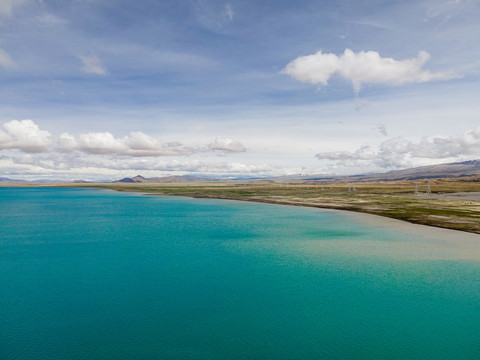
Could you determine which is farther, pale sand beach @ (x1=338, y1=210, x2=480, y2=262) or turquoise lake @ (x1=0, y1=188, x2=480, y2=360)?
pale sand beach @ (x1=338, y1=210, x2=480, y2=262)

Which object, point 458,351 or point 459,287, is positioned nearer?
point 458,351

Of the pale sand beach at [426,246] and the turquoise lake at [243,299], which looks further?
the pale sand beach at [426,246]

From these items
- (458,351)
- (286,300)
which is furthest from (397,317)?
(286,300)

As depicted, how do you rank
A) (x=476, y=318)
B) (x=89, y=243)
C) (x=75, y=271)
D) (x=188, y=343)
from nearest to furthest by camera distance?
(x=188, y=343)
(x=476, y=318)
(x=75, y=271)
(x=89, y=243)

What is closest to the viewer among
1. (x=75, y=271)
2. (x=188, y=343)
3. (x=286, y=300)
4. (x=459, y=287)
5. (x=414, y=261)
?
Result: (x=188, y=343)

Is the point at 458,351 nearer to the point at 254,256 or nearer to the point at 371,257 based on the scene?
the point at 371,257

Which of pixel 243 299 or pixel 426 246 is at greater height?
pixel 426 246
